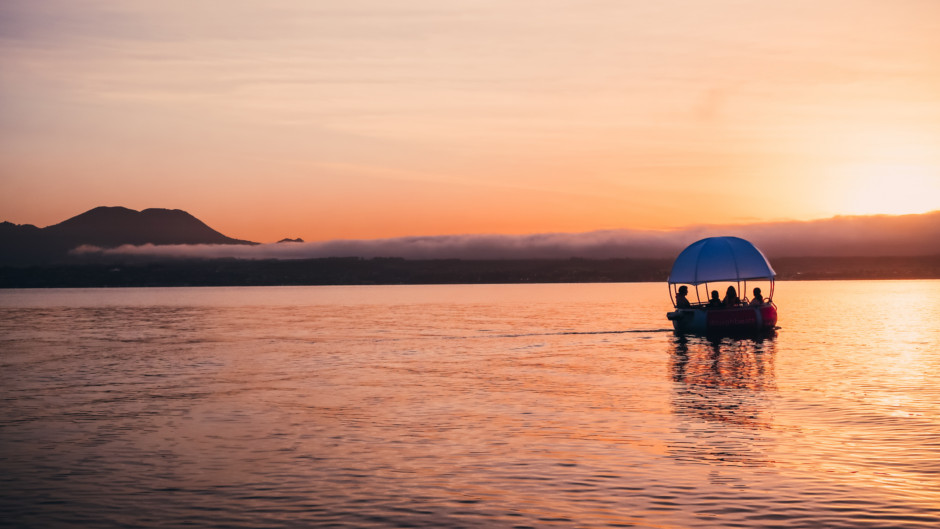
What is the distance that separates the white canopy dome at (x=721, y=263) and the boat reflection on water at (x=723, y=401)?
617 centimetres

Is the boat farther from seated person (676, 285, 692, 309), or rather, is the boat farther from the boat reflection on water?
the boat reflection on water

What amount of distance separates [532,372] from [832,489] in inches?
936

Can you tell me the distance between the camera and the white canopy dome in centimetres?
5891

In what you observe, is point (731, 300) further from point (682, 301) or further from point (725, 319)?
point (682, 301)

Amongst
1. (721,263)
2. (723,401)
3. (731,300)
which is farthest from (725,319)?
(723,401)

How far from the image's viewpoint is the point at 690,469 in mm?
18344

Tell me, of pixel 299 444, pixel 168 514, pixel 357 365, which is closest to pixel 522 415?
pixel 299 444

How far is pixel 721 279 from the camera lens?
59.1 metres

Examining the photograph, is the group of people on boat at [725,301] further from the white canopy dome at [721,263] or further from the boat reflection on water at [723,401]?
the boat reflection on water at [723,401]

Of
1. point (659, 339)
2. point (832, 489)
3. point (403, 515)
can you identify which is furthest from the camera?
point (659, 339)

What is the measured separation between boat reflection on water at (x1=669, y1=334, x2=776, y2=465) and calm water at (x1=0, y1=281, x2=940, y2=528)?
12 cm

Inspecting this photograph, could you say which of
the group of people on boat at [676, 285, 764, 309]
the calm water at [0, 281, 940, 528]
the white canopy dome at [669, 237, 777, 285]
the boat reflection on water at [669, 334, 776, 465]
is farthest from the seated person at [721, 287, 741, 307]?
the calm water at [0, 281, 940, 528]

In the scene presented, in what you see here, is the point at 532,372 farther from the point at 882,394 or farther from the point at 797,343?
the point at 797,343

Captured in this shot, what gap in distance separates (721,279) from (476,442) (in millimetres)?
41250
